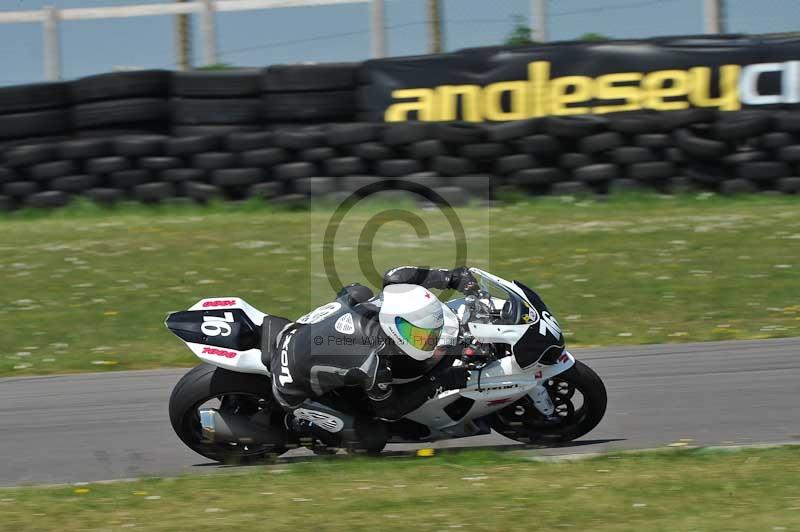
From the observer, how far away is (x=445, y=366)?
5.51m

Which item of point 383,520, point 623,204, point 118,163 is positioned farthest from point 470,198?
point 383,520

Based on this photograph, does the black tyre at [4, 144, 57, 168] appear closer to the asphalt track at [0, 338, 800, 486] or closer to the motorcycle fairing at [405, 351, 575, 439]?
the asphalt track at [0, 338, 800, 486]

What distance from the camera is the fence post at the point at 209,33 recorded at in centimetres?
1384

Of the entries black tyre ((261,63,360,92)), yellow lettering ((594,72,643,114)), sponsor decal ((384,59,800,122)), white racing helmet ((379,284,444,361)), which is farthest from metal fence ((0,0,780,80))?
white racing helmet ((379,284,444,361))

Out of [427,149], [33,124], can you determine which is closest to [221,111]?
[33,124]

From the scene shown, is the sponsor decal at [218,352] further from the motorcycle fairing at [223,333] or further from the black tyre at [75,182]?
the black tyre at [75,182]

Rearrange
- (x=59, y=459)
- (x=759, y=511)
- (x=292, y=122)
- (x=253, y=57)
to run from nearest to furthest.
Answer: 1. (x=759, y=511)
2. (x=59, y=459)
3. (x=292, y=122)
4. (x=253, y=57)

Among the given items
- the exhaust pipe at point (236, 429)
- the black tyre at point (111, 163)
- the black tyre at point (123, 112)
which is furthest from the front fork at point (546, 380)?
the black tyre at point (123, 112)

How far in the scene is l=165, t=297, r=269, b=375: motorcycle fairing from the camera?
5480 mm

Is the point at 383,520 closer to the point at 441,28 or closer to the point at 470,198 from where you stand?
the point at 470,198

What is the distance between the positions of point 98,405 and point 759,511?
4.28 metres

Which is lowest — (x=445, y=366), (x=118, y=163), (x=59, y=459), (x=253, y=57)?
(x=59, y=459)

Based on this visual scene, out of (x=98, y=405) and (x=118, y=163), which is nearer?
(x=98, y=405)

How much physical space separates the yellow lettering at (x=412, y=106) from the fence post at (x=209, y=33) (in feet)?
8.97
